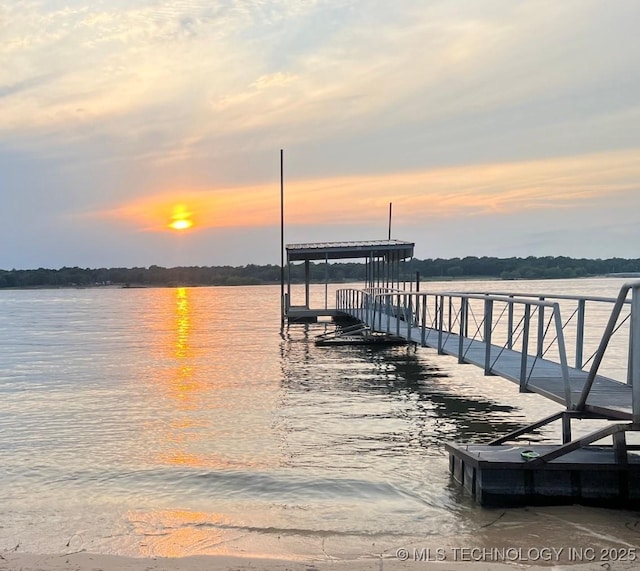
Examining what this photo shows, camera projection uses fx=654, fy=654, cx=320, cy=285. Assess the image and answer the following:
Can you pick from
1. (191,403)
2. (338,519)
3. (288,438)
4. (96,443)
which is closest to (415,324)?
(191,403)

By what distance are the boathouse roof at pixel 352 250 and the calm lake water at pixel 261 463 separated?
358 inches

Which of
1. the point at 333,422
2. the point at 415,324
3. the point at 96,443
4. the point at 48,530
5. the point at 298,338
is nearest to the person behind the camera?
the point at 48,530

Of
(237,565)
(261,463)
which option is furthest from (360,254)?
(237,565)

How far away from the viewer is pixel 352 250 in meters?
28.3

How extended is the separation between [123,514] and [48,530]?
0.73 meters

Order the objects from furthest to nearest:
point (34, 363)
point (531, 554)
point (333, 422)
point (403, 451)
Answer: point (34, 363) < point (333, 422) < point (403, 451) < point (531, 554)

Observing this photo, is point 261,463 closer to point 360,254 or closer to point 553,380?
point 553,380

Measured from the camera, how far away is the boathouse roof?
27039 mm

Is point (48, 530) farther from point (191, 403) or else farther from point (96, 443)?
point (191, 403)

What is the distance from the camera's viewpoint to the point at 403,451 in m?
9.04

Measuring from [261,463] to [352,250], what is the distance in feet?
65.8

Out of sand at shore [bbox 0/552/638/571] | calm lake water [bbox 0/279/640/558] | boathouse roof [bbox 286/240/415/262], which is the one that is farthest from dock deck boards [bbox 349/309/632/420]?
boathouse roof [bbox 286/240/415/262]

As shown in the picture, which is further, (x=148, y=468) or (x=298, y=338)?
(x=298, y=338)

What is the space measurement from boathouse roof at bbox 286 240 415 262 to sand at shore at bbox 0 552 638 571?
21.6m
